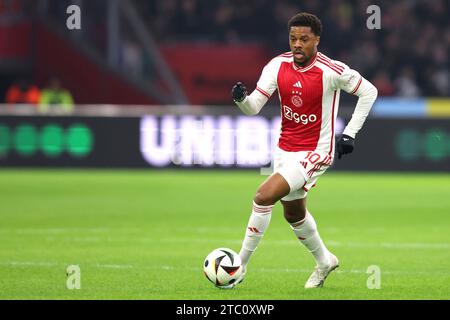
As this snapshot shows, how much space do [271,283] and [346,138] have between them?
4.29 feet

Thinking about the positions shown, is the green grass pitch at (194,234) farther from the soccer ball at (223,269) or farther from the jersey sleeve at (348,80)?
the jersey sleeve at (348,80)

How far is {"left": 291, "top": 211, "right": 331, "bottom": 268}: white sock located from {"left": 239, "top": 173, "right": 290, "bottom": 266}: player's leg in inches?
14.7

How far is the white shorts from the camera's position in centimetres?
867

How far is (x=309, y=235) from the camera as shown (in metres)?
8.98

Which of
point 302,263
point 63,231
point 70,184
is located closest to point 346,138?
point 302,263

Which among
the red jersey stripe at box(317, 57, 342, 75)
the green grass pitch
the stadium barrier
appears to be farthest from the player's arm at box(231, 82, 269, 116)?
the stadium barrier

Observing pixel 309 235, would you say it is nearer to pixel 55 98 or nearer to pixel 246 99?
pixel 246 99

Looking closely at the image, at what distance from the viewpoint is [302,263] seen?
34.7 ft

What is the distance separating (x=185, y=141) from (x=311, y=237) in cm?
1309

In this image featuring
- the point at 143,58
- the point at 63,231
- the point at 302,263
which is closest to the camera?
the point at 302,263

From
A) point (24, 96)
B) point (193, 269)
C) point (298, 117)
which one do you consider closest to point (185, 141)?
point (24, 96)

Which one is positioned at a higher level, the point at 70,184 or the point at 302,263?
the point at 302,263

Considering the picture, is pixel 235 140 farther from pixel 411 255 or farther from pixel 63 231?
pixel 411 255

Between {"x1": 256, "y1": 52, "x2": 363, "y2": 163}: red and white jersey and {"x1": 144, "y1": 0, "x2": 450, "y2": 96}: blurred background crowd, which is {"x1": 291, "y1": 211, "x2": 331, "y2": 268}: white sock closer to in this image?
{"x1": 256, "y1": 52, "x2": 363, "y2": 163}: red and white jersey
